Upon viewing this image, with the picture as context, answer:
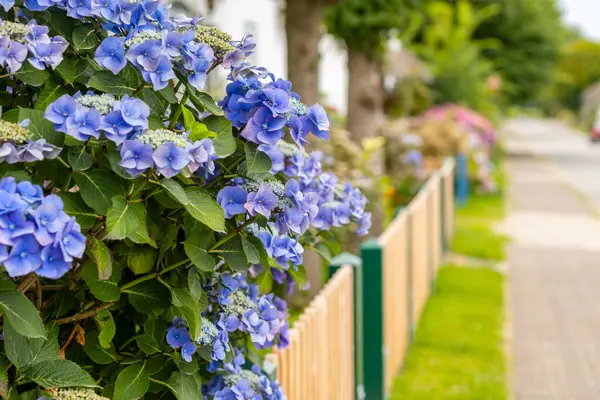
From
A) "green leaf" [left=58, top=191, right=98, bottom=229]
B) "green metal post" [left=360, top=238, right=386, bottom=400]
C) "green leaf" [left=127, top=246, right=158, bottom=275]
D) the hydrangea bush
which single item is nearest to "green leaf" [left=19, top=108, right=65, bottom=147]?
the hydrangea bush

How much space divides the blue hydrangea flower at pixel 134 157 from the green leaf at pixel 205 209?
0.43 ft

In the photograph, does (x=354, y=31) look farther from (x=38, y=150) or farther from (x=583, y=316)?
(x=38, y=150)

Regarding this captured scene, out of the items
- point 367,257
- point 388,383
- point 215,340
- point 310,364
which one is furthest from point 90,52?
point 388,383

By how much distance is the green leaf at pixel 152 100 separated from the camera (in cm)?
193

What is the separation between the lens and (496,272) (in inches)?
392

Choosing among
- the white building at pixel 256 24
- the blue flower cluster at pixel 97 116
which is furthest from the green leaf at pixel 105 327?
the white building at pixel 256 24

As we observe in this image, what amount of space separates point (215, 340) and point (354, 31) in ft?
28.2

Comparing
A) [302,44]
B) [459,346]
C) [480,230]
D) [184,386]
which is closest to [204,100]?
[184,386]

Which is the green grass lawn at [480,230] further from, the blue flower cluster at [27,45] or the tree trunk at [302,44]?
the blue flower cluster at [27,45]

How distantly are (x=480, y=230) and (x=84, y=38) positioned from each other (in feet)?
38.7

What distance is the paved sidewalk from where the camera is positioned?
629cm

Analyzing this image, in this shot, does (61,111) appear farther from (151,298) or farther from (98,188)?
(151,298)

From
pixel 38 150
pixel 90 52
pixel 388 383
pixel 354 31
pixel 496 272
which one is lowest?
pixel 496 272

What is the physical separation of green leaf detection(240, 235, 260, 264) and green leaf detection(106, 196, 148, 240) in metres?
0.28
